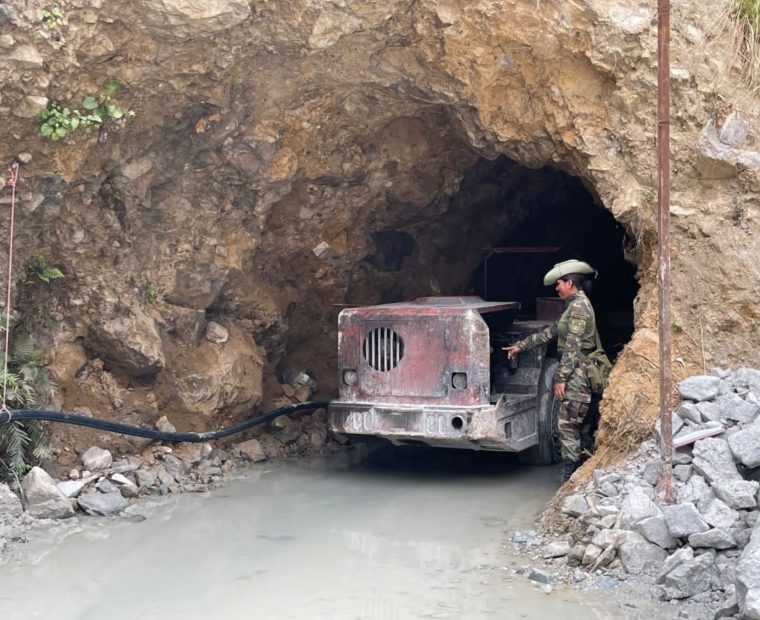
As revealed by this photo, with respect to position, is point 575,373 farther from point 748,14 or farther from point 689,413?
point 748,14

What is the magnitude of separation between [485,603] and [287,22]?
4.81 metres

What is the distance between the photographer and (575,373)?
7.50 meters

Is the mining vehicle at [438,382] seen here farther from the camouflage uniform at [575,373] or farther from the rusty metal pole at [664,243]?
the rusty metal pole at [664,243]

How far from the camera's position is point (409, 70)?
7.91 m

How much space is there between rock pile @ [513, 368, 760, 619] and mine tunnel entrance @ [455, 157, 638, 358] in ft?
11.8

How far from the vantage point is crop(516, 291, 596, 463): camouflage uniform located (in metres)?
7.44

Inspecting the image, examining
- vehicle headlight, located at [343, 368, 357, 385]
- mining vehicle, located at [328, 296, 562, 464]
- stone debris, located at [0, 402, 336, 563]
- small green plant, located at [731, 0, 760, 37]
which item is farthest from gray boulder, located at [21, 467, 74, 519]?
small green plant, located at [731, 0, 760, 37]

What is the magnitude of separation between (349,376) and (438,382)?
0.89 metres

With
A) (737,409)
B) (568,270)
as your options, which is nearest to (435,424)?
(568,270)

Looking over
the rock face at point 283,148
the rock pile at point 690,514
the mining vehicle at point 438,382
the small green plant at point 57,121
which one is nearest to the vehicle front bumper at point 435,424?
the mining vehicle at point 438,382

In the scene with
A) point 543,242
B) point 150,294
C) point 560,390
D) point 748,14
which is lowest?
point 560,390

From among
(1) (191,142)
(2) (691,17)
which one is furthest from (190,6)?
(2) (691,17)

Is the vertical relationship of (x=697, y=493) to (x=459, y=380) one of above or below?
below

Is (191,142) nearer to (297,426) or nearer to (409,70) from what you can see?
(409,70)
